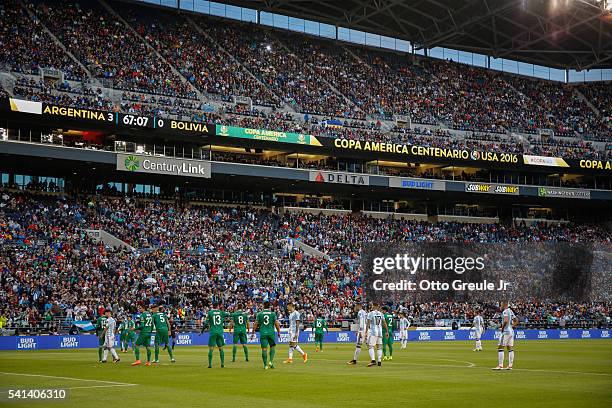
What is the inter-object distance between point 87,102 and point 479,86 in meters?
52.3

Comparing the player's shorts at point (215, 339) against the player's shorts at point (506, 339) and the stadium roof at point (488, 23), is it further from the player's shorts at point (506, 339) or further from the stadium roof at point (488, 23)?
the stadium roof at point (488, 23)

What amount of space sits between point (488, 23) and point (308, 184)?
114 ft

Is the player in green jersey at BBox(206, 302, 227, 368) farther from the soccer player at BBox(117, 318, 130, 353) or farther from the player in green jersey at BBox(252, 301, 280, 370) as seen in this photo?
the soccer player at BBox(117, 318, 130, 353)

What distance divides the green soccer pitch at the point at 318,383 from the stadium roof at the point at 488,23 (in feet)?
200

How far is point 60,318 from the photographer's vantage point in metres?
49.0

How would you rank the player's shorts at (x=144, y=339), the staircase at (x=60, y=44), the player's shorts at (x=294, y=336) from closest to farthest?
the player's shorts at (x=144, y=339), the player's shorts at (x=294, y=336), the staircase at (x=60, y=44)

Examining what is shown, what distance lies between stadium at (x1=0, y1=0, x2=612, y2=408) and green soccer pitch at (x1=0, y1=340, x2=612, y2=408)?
1.95 feet

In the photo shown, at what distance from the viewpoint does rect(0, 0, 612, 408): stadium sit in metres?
48.1

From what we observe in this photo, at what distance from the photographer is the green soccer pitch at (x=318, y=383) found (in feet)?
58.5

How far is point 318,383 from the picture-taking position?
22.5m

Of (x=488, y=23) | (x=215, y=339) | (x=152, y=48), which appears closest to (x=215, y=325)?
(x=215, y=339)

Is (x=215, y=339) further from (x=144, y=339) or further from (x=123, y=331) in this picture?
(x=123, y=331)

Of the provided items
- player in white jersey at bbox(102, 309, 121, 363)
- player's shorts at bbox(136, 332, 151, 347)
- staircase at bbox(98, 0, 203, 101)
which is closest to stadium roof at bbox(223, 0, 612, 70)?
staircase at bbox(98, 0, 203, 101)

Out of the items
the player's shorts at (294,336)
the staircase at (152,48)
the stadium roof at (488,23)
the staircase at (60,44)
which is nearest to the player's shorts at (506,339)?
the player's shorts at (294,336)
